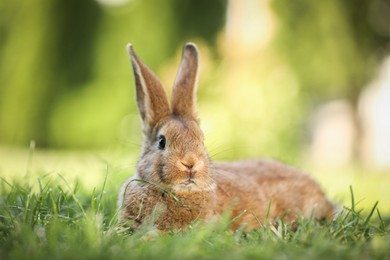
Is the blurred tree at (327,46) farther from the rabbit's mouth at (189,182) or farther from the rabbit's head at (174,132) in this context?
the rabbit's mouth at (189,182)

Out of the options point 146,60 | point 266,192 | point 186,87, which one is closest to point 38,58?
point 146,60

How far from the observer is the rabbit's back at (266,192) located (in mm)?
4234

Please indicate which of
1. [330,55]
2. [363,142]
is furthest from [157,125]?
[363,142]

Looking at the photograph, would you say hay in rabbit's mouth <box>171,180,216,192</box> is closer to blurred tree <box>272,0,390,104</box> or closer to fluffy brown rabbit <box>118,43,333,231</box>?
fluffy brown rabbit <box>118,43,333,231</box>

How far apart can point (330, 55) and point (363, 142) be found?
2329 millimetres

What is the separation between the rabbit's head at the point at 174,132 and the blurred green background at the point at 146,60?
23.0ft

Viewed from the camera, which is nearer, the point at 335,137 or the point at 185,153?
the point at 185,153

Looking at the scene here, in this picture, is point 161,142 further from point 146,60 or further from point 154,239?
point 146,60

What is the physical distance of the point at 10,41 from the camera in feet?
52.3

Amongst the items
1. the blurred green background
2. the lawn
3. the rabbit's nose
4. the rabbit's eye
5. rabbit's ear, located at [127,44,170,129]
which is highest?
the blurred green background

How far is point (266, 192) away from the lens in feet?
15.1

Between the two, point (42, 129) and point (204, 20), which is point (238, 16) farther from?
point (42, 129)

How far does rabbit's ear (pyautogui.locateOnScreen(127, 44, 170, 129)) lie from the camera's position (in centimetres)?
420

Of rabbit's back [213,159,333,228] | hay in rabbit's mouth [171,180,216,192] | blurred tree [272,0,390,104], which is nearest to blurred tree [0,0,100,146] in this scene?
blurred tree [272,0,390,104]
